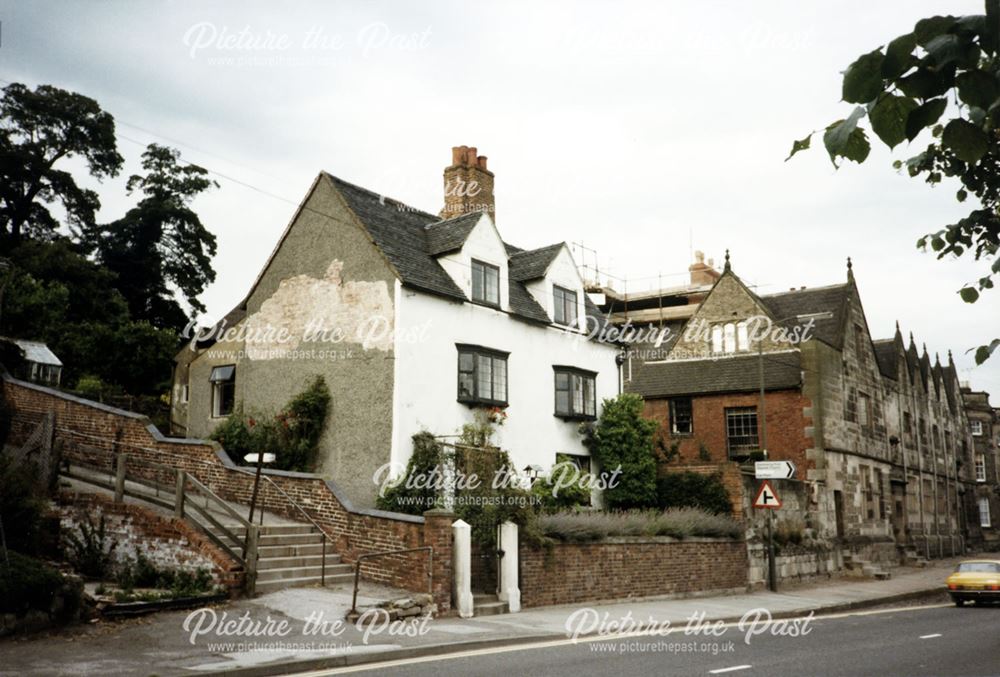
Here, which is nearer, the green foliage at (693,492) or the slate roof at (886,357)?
the green foliage at (693,492)

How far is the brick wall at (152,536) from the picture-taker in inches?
593

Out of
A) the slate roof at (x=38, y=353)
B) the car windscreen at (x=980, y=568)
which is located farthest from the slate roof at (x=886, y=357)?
the slate roof at (x=38, y=353)

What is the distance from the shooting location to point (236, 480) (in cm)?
1923

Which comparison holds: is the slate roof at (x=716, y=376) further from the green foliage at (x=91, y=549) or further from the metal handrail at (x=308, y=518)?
the green foliage at (x=91, y=549)

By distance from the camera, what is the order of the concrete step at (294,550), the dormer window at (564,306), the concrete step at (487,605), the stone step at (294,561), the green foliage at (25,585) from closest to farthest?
the green foliage at (25,585), the concrete step at (487,605), the stone step at (294,561), the concrete step at (294,550), the dormer window at (564,306)

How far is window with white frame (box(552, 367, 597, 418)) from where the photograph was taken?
26.7 meters

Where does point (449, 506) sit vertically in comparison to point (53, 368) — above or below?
below

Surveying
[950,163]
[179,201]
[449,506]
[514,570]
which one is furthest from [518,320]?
[179,201]

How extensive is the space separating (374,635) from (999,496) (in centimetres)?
5810

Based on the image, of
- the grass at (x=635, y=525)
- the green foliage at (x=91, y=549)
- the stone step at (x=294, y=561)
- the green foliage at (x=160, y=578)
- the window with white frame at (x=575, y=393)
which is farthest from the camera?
the window with white frame at (x=575, y=393)

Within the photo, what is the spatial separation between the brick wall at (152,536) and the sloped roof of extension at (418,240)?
8.66 m

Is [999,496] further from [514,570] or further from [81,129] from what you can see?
[81,129]

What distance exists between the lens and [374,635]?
13031 mm

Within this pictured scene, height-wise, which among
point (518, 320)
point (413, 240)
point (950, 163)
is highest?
point (413, 240)
